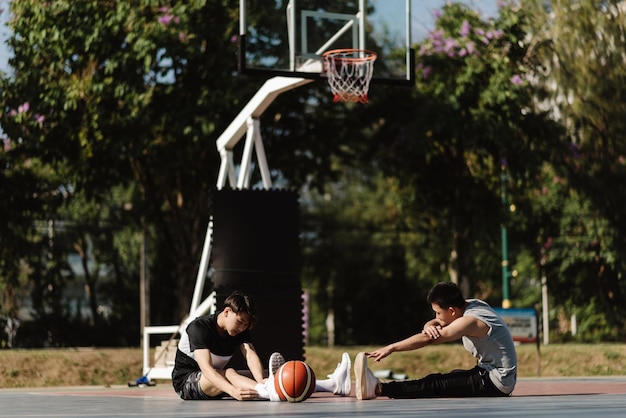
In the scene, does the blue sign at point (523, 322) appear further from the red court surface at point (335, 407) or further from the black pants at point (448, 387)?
the black pants at point (448, 387)

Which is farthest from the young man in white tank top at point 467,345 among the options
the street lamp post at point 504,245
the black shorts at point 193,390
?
the street lamp post at point 504,245

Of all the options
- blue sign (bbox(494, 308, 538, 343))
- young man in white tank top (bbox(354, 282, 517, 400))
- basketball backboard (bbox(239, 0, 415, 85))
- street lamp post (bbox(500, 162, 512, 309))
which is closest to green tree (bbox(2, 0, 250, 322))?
basketball backboard (bbox(239, 0, 415, 85))

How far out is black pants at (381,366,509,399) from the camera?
428 inches

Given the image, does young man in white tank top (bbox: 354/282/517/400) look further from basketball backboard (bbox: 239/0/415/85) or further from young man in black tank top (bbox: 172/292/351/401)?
basketball backboard (bbox: 239/0/415/85)

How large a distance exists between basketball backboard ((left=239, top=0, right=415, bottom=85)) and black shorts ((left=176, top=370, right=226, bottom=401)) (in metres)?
6.88

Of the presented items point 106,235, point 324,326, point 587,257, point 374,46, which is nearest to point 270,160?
point 374,46

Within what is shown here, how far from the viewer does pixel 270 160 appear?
26.1 m

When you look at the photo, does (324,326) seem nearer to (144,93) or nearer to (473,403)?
(144,93)

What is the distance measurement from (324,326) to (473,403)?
4296 cm

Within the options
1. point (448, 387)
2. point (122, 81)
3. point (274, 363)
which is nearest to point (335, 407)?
point (274, 363)

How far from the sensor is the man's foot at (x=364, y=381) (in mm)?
10539

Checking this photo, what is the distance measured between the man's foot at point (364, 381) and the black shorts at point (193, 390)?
1.27 metres

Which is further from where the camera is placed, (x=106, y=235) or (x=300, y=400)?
(x=106, y=235)

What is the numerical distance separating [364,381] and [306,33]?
9072mm
